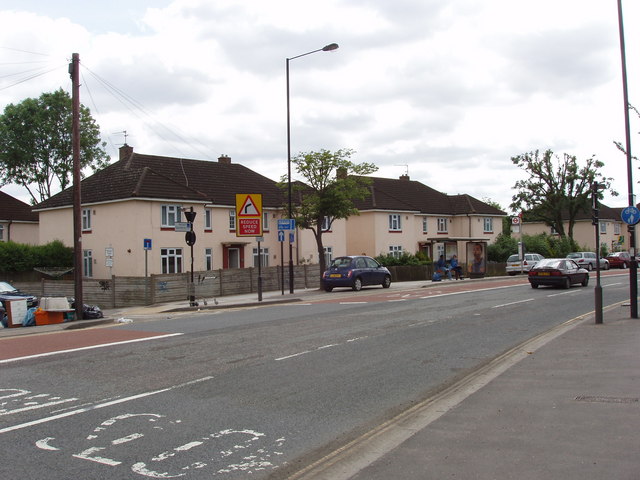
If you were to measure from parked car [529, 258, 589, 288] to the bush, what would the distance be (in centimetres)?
2810

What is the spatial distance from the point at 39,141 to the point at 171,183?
23.8 meters

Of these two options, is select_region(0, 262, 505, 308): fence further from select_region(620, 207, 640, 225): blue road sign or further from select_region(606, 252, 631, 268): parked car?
select_region(606, 252, 631, 268): parked car

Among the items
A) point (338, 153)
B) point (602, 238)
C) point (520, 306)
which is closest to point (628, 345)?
point (520, 306)

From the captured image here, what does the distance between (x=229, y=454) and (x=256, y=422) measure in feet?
3.75

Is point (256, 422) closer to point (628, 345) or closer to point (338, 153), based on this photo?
point (628, 345)

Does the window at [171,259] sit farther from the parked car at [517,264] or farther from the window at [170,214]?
the parked car at [517,264]

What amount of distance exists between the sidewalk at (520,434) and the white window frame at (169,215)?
3077cm

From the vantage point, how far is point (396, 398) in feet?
26.9

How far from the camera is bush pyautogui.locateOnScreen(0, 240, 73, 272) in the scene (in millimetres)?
38156

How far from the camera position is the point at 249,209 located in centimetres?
2511

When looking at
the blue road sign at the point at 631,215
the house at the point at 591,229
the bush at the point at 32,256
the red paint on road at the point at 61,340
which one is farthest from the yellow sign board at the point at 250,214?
the house at the point at 591,229

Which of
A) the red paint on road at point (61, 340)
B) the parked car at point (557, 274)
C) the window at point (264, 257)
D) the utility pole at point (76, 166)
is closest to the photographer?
the red paint on road at point (61, 340)

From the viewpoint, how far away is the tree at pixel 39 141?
54.9 meters

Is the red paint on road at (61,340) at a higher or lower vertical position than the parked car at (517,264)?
lower
